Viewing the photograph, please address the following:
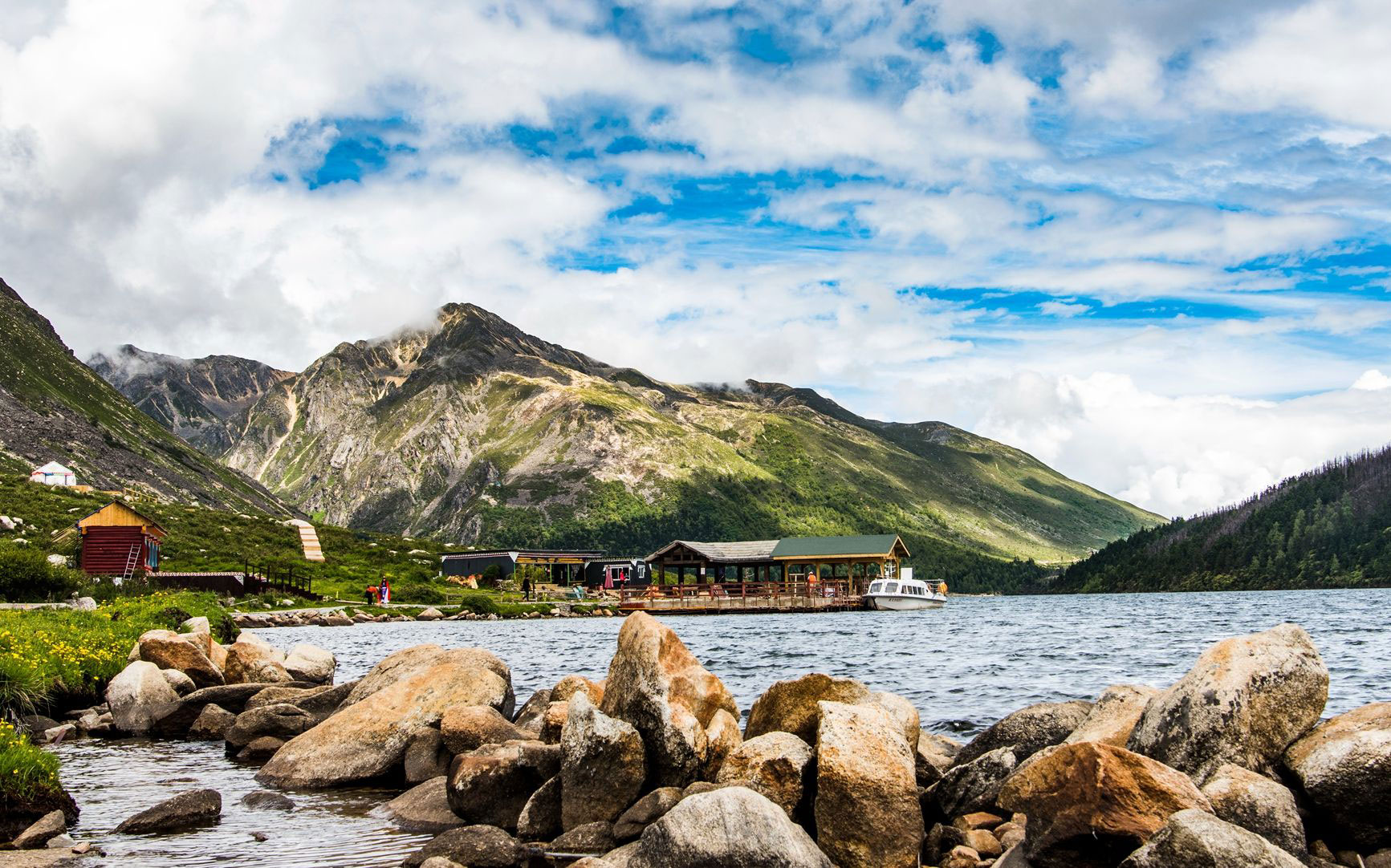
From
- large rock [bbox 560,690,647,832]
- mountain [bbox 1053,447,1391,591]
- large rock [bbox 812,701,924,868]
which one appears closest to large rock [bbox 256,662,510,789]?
large rock [bbox 560,690,647,832]

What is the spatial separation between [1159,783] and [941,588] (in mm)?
134112

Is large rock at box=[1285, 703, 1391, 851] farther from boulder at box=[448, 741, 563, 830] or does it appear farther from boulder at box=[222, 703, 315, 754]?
boulder at box=[222, 703, 315, 754]

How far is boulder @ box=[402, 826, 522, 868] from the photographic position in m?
13.9

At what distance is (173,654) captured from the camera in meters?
29.0

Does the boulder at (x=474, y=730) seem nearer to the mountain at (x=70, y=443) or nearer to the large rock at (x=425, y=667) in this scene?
the large rock at (x=425, y=667)

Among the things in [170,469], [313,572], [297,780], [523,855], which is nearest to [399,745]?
[297,780]

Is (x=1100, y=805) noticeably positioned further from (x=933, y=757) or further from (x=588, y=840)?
(x=588, y=840)

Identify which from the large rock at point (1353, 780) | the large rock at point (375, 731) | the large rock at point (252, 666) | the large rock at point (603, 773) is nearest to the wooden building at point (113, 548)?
the large rock at point (252, 666)

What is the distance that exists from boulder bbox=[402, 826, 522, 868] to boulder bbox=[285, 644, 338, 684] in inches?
734

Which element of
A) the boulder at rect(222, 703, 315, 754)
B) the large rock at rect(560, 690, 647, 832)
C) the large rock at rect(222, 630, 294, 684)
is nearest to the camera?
the large rock at rect(560, 690, 647, 832)

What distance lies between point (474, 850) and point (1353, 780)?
35.6 ft

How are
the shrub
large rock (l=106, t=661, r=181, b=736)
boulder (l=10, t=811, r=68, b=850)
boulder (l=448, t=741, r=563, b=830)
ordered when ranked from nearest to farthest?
boulder (l=10, t=811, r=68, b=850) → boulder (l=448, t=741, r=563, b=830) → large rock (l=106, t=661, r=181, b=736) → the shrub

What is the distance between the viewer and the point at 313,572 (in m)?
104

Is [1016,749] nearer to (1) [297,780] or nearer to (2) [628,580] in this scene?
(1) [297,780]
